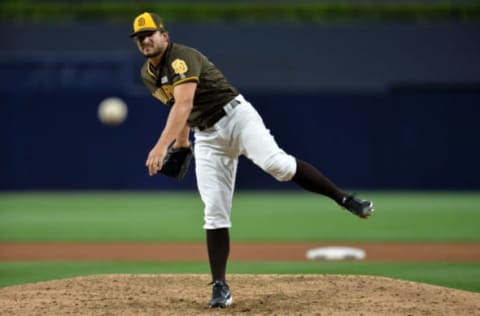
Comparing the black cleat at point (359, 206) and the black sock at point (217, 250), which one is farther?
the black sock at point (217, 250)

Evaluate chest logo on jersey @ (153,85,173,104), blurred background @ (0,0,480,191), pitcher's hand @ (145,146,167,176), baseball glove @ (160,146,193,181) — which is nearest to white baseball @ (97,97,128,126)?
blurred background @ (0,0,480,191)

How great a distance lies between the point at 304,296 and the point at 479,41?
591 inches

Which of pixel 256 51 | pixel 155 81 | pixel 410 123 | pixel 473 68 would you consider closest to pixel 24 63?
pixel 256 51

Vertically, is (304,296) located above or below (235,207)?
below

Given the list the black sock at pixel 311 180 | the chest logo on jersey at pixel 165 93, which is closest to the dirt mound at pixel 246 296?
the black sock at pixel 311 180

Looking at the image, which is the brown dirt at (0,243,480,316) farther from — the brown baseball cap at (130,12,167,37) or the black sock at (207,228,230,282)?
the brown baseball cap at (130,12,167,37)

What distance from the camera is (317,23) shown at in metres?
20.7

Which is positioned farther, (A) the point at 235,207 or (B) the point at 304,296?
(A) the point at 235,207

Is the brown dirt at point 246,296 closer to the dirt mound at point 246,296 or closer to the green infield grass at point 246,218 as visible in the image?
the dirt mound at point 246,296

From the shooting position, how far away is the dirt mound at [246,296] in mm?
Answer: 5824

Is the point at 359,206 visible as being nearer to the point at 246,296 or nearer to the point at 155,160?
the point at 246,296

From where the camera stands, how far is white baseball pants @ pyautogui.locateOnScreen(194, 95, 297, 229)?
19.7 feet

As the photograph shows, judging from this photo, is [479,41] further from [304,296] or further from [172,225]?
[304,296]

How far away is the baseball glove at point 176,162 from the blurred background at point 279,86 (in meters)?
11.5
